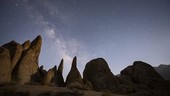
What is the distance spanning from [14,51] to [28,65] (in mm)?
4903

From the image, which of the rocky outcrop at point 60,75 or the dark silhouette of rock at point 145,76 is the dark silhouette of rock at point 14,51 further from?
the dark silhouette of rock at point 145,76

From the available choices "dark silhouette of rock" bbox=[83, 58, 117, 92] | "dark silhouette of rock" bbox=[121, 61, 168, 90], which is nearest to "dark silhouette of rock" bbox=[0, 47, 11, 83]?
"dark silhouette of rock" bbox=[83, 58, 117, 92]

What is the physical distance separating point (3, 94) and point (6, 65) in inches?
743

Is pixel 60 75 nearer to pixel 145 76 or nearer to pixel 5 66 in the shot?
pixel 5 66

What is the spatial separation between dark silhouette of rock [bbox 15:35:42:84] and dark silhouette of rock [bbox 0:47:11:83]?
2811mm

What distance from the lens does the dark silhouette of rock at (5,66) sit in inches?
1281

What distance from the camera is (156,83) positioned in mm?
44625

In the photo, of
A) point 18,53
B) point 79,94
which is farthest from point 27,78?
point 79,94

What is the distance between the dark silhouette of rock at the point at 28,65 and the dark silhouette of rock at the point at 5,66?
9.22 feet

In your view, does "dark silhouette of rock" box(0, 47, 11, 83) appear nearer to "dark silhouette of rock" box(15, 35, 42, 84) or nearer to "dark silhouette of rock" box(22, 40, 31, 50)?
"dark silhouette of rock" box(15, 35, 42, 84)

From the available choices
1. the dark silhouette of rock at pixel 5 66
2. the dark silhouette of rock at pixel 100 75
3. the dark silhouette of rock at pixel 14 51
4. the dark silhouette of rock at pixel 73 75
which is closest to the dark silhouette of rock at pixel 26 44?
the dark silhouette of rock at pixel 14 51

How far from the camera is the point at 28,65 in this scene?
39.9 metres

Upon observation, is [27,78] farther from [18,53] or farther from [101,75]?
[101,75]

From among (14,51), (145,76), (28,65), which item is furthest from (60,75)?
(145,76)
